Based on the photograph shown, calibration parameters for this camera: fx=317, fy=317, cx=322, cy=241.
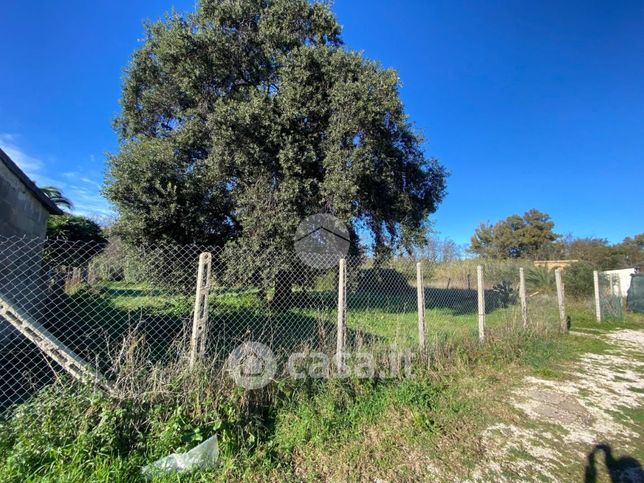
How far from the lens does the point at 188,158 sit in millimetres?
9195

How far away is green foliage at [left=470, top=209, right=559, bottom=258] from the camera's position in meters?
37.7

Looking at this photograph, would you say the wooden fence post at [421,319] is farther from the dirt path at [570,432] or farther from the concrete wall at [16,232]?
the concrete wall at [16,232]

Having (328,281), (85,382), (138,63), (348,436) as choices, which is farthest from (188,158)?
(348,436)

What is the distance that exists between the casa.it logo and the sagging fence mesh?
1.73 feet

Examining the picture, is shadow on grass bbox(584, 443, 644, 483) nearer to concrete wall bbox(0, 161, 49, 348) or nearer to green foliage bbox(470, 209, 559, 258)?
concrete wall bbox(0, 161, 49, 348)

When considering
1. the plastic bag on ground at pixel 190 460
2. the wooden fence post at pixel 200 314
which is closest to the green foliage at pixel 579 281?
the wooden fence post at pixel 200 314

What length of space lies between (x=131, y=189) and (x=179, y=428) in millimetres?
6981

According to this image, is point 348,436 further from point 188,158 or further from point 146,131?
point 146,131

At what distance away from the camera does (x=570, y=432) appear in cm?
312

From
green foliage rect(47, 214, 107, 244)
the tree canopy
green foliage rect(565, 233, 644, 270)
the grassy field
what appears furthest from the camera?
green foliage rect(565, 233, 644, 270)

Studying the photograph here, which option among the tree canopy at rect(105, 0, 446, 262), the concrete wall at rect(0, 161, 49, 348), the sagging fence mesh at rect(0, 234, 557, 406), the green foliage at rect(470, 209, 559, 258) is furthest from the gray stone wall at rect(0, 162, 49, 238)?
the green foliage at rect(470, 209, 559, 258)

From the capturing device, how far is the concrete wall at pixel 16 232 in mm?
4980

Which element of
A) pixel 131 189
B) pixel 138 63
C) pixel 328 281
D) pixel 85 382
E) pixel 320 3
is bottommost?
pixel 85 382

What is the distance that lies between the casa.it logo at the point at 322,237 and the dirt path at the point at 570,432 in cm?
510
